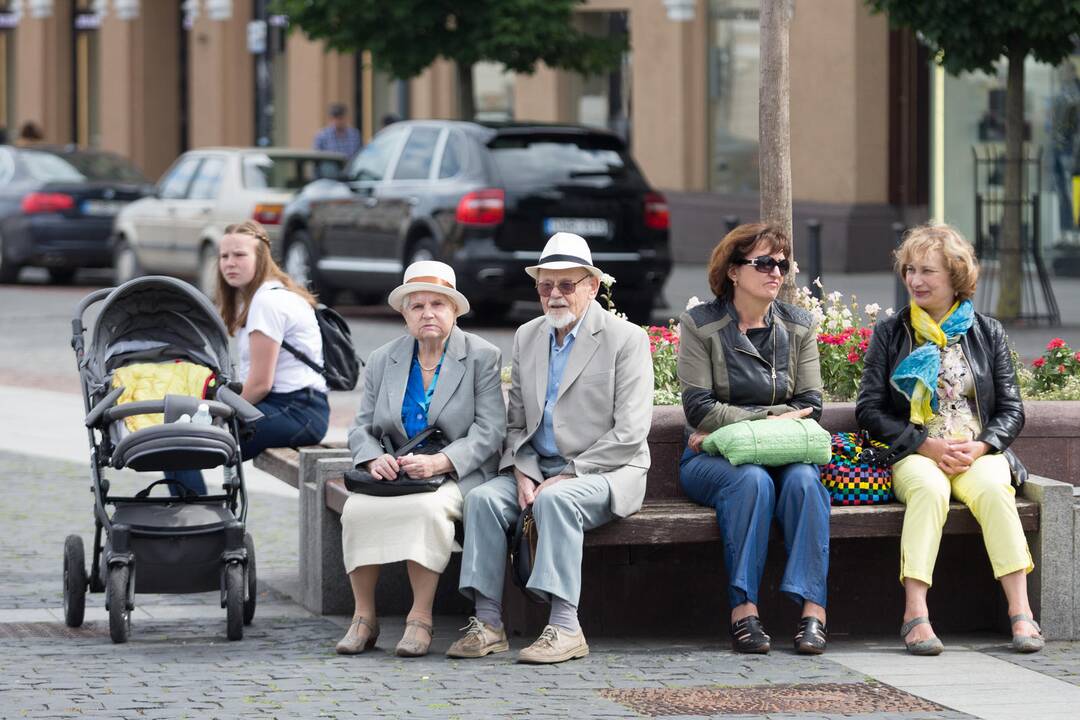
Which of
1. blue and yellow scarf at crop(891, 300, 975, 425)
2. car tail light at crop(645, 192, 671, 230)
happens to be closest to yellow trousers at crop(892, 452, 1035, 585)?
blue and yellow scarf at crop(891, 300, 975, 425)

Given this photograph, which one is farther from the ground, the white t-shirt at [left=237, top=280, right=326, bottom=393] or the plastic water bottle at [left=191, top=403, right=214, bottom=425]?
the white t-shirt at [left=237, top=280, right=326, bottom=393]

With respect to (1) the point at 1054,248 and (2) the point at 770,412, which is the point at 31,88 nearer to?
(1) the point at 1054,248

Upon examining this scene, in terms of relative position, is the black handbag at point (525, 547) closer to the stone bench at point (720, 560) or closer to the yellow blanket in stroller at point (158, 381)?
the stone bench at point (720, 560)

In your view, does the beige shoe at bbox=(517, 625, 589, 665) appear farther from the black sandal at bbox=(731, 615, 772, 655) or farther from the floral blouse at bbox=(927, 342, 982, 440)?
the floral blouse at bbox=(927, 342, 982, 440)

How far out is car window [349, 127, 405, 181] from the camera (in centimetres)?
1853

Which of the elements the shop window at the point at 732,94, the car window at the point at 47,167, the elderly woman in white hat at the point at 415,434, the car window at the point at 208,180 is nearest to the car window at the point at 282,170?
the car window at the point at 208,180

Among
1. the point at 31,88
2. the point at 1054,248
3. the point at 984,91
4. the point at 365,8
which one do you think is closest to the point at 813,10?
the point at 984,91

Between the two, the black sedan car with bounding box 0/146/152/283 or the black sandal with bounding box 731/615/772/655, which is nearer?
the black sandal with bounding box 731/615/772/655

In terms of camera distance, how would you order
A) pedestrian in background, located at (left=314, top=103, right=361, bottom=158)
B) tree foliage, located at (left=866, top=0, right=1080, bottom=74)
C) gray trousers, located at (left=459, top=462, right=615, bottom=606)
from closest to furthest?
gray trousers, located at (left=459, top=462, right=615, bottom=606)
tree foliage, located at (left=866, top=0, right=1080, bottom=74)
pedestrian in background, located at (left=314, top=103, right=361, bottom=158)

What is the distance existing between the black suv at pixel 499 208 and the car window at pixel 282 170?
2.89 metres

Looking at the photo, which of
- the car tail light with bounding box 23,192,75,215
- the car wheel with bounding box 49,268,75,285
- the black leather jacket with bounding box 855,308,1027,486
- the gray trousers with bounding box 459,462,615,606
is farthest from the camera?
the car wheel with bounding box 49,268,75,285

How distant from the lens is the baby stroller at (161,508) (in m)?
7.14

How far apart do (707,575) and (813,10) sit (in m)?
17.6

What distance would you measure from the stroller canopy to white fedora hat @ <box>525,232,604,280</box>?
1.31 metres
